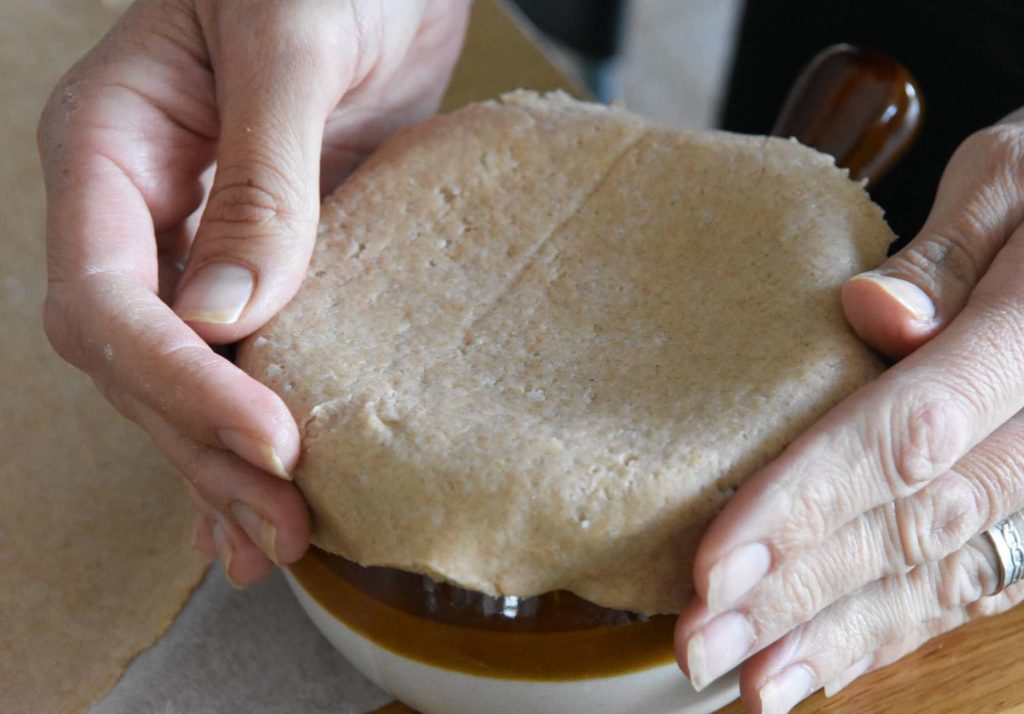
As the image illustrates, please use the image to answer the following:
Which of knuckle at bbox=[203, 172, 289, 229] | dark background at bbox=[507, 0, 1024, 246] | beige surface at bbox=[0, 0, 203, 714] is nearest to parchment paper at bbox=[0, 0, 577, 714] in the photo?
beige surface at bbox=[0, 0, 203, 714]

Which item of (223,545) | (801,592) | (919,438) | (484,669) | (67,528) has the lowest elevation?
(67,528)

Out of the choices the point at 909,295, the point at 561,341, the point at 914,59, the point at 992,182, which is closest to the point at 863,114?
the point at 992,182

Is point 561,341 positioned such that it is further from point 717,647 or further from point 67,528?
point 67,528

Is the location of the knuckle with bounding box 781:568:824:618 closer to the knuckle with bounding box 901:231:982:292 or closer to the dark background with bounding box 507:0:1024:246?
the knuckle with bounding box 901:231:982:292

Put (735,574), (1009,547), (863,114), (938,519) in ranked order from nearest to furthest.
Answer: (735,574), (938,519), (1009,547), (863,114)

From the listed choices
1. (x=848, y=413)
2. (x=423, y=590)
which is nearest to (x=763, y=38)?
(x=848, y=413)

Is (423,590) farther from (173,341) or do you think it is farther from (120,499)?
(120,499)
